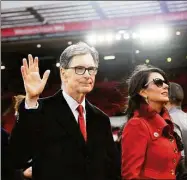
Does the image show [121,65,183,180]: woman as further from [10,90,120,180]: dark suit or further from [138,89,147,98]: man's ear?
[10,90,120,180]: dark suit

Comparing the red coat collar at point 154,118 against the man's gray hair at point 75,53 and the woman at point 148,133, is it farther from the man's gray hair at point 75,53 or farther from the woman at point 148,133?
the man's gray hair at point 75,53

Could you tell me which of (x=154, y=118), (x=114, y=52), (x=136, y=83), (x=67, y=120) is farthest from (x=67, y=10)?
→ (x=67, y=120)

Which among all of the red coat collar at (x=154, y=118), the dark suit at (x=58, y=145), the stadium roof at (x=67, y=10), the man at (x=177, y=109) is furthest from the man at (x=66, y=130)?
the stadium roof at (x=67, y=10)

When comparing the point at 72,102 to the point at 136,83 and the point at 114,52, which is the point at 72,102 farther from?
the point at 114,52

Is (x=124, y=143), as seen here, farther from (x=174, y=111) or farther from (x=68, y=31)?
(x=68, y=31)

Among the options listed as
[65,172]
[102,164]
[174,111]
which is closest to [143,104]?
[174,111]

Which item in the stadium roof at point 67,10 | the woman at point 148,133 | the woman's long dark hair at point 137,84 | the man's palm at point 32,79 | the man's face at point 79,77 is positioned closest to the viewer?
the man's palm at point 32,79

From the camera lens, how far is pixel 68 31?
2227 millimetres

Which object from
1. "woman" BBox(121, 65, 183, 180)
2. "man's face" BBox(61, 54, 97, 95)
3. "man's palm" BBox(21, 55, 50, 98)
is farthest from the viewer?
"woman" BBox(121, 65, 183, 180)

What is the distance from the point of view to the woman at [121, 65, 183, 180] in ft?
5.03

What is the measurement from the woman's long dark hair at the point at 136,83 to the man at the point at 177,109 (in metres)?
0.13

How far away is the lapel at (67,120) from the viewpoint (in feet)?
4.70

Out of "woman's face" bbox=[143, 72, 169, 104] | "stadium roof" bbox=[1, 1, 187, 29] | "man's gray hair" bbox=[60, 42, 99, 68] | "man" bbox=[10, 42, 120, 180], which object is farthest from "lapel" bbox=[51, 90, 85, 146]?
"stadium roof" bbox=[1, 1, 187, 29]

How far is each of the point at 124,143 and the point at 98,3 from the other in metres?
2.67
